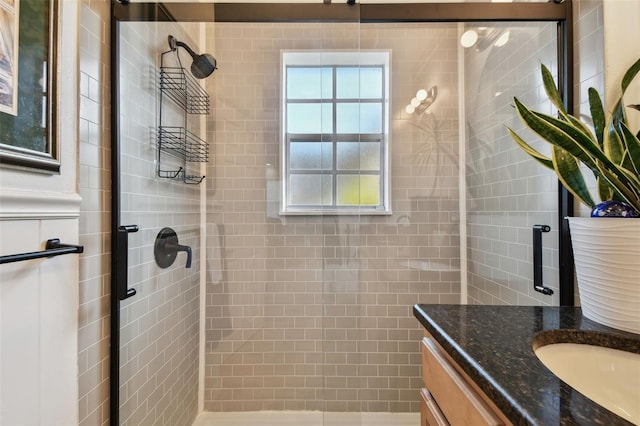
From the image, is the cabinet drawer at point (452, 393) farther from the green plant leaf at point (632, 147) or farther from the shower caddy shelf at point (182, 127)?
the shower caddy shelf at point (182, 127)

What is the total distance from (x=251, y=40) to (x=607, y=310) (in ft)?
5.78

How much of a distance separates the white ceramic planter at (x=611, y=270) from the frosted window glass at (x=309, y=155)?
109 centimetres

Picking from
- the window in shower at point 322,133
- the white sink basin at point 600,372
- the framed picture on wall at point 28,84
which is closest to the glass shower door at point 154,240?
the framed picture on wall at point 28,84

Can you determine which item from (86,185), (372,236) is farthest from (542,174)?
(86,185)

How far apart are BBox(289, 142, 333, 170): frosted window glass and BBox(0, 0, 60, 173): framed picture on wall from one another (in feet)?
3.37

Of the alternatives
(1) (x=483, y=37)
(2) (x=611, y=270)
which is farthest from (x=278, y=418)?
(1) (x=483, y=37)

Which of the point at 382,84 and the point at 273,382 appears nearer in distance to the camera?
the point at 273,382

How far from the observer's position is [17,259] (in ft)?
2.19

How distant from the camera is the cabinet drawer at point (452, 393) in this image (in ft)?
1.74

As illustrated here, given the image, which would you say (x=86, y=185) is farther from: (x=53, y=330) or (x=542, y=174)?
(x=542, y=174)

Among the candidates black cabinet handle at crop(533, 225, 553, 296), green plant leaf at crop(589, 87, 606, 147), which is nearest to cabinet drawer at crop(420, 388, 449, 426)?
black cabinet handle at crop(533, 225, 553, 296)

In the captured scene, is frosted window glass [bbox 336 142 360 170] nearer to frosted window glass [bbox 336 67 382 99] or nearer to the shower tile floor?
frosted window glass [bbox 336 67 382 99]

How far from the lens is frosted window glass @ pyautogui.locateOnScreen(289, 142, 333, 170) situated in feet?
5.24

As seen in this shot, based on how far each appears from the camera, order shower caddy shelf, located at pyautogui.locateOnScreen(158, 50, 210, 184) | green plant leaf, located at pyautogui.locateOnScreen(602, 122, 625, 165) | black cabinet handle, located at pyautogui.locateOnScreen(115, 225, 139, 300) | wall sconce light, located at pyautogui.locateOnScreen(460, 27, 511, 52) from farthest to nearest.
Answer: wall sconce light, located at pyautogui.locateOnScreen(460, 27, 511, 52) → shower caddy shelf, located at pyautogui.locateOnScreen(158, 50, 210, 184) → black cabinet handle, located at pyautogui.locateOnScreen(115, 225, 139, 300) → green plant leaf, located at pyautogui.locateOnScreen(602, 122, 625, 165)
